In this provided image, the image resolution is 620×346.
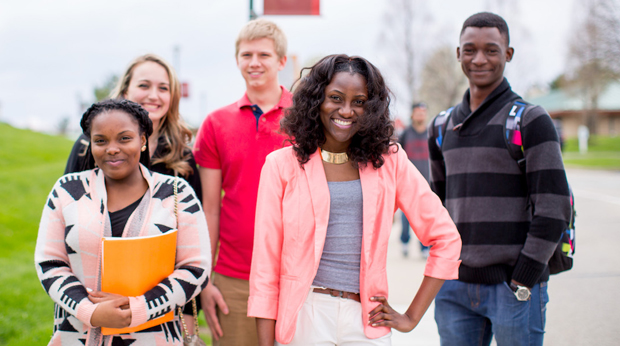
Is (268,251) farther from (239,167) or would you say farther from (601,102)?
(601,102)

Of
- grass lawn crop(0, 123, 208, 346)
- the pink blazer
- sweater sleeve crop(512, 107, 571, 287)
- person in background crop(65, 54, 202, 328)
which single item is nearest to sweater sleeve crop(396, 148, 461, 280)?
the pink blazer

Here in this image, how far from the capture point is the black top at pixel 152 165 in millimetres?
2591

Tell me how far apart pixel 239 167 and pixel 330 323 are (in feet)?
4.30

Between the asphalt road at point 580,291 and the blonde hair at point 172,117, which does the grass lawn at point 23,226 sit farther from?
the asphalt road at point 580,291

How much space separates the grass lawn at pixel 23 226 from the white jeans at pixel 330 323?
268 cm

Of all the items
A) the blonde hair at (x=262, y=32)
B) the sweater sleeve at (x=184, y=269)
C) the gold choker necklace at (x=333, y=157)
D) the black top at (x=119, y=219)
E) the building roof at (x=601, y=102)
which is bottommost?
the building roof at (x=601, y=102)

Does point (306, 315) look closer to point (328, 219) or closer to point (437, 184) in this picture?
point (328, 219)

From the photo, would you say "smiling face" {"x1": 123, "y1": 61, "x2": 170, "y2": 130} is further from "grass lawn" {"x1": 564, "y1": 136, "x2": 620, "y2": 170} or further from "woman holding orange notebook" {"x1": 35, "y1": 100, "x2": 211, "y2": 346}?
"grass lawn" {"x1": 564, "y1": 136, "x2": 620, "y2": 170}

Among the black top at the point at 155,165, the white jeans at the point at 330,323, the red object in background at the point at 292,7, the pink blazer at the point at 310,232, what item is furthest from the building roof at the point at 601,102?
the white jeans at the point at 330,323

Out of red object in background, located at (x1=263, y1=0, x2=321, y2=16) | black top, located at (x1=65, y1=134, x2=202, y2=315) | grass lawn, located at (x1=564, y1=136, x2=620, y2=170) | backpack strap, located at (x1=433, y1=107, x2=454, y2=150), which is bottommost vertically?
grass lawn, located at (x1=564, y1=136, x2=620, y2=170)

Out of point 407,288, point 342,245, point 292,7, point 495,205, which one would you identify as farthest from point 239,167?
point 407,288

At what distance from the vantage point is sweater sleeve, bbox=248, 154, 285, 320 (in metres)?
1.97

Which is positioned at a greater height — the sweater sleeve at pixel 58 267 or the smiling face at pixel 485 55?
the smiling face at pixel 485 55

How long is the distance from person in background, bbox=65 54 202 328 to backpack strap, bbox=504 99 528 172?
1.87 m
